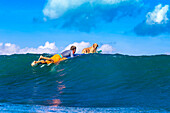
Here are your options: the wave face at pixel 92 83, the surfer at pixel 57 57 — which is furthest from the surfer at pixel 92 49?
the surfer at pixel 57 57

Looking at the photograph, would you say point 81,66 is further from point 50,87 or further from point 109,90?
point 109,90

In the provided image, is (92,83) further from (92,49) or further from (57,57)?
(92,49)

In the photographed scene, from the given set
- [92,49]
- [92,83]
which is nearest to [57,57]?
[92,49]

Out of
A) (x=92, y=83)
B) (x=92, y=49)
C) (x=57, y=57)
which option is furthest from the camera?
(x=92, y=49)

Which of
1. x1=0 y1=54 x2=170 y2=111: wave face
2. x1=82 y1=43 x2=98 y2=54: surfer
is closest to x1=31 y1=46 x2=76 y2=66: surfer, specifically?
x1=0 y1=54 x2=170 y2=111: wave face

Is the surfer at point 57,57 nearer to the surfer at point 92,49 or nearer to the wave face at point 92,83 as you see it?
the wave face at point 92,83

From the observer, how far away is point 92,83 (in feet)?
34.9

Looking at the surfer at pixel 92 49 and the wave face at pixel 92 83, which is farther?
the surfer at pixel 92 49

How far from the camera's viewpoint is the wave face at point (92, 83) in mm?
7648

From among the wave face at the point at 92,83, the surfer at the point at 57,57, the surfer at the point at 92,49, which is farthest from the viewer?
the surfer at the point at 92,49

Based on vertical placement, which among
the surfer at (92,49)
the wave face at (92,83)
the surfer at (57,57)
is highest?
the surfer at (92,49)

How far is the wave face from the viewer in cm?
765

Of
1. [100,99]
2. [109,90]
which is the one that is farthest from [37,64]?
[100,99]

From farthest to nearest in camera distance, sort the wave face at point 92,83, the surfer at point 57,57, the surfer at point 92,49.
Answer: the surfer at point 92,49 < the surfer at point 57,57 < the wave face at point 92,83
